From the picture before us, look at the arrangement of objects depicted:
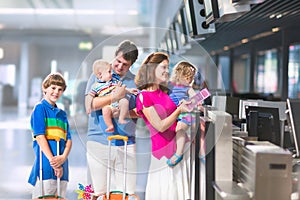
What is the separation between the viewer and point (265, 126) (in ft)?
12.1

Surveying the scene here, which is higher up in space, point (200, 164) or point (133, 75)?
point (133, 75)

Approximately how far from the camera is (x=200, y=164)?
10.5ft

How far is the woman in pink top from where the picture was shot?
10.6ft

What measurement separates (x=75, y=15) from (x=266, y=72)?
5815 millimetres

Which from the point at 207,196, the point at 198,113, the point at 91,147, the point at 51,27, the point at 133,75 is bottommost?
the point at 207,196

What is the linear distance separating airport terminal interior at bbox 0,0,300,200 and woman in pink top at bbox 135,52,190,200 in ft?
0.21

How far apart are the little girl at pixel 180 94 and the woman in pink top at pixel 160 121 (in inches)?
1.1

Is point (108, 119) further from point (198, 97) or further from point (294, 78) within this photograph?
point (294, 78)

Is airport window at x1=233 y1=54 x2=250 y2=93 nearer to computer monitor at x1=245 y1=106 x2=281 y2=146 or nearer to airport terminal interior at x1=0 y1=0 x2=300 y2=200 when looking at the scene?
airport terminal interior at x1=0 y1=0 x2=300 y2=200

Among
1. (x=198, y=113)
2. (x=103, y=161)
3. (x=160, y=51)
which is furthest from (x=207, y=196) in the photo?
(x=160, y=51)

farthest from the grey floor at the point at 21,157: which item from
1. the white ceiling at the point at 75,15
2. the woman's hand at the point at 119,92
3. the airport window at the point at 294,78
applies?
the airport window at the point at 294,78

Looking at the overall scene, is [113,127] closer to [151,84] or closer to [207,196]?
[151,84]

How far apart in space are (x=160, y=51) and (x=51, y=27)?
976 centimetres

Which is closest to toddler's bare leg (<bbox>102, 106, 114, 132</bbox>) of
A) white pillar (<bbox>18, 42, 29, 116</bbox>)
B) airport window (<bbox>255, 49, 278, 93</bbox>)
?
white pillar (<bbox>18, 42, 29, 116</bbox>)
